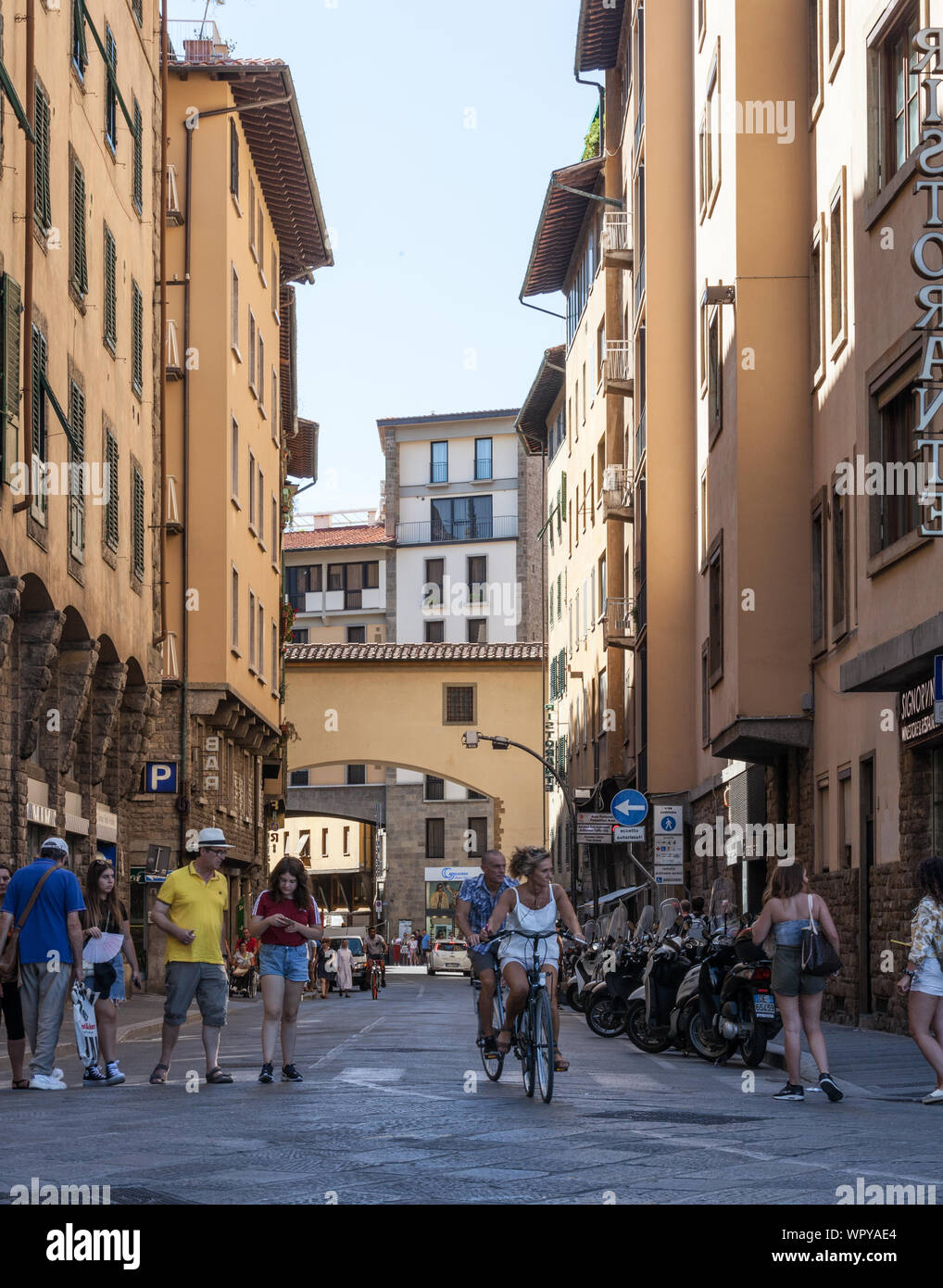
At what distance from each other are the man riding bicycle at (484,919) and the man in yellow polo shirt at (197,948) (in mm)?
1864

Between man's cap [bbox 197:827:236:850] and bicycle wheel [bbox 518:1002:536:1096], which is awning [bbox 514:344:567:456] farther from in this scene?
bicycle wheel [bbox 518:1002:536:1096]

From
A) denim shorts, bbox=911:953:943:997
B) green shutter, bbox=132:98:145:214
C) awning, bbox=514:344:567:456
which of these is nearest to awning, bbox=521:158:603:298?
awning, bbox=514:344:567:456

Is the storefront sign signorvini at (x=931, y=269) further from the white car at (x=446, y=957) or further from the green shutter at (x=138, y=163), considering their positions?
the white car at (x=446, y=957)

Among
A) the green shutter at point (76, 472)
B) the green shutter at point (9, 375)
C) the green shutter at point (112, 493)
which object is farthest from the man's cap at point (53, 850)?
the green shutter at point (112, 493)

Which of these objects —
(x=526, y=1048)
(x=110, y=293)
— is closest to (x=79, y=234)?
(x=110, y=293)

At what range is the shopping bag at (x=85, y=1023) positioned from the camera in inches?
599

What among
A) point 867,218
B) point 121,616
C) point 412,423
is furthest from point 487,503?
point 867,218

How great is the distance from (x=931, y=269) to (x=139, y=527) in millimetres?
16637

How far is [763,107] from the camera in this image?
27750mm

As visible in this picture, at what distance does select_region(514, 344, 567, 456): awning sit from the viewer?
6506cm

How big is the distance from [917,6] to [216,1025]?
13049 mm

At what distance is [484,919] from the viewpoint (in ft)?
51.1

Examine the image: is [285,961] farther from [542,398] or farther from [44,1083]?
[542,398]
